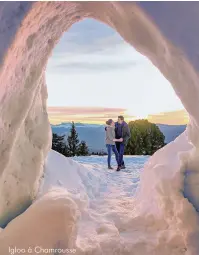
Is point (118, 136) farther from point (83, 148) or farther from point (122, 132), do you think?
point (83, 148)

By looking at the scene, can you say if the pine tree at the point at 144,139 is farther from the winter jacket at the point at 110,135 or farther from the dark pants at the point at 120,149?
the winter jacket at the point at 110,135

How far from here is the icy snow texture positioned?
2.90m

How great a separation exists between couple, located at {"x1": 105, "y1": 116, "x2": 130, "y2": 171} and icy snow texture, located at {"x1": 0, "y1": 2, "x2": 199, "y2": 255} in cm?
427

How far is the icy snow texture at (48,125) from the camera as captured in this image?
290cm

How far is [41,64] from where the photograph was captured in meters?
4.04

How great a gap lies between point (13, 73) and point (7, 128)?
543mm

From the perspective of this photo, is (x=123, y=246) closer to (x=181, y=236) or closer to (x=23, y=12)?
(x=181, y=236)

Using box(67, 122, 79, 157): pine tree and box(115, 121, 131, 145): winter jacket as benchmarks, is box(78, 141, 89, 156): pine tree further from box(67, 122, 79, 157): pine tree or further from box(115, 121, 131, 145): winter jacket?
box(115, 121, 131, 145): winter jacket

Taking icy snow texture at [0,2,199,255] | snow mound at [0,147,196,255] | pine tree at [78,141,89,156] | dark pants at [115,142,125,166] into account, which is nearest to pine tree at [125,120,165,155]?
pine tree at [78,141,89,156]

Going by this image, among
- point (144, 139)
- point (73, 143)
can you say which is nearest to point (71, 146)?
point (73, 143)

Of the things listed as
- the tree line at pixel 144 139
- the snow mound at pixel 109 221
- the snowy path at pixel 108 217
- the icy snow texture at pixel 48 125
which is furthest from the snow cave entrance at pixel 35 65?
the tree line at pixel 144 139

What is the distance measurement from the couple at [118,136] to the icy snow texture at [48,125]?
4270 millimetres

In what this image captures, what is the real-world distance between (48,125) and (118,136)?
4.53 meters

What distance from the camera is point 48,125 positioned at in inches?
195
